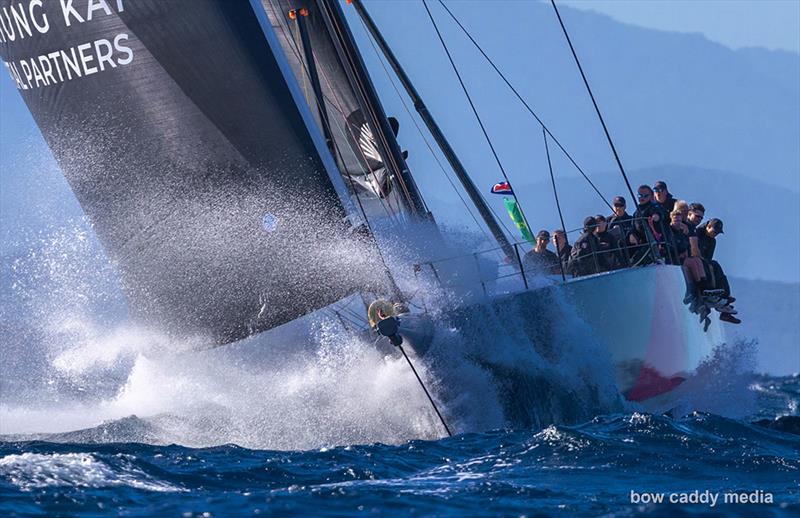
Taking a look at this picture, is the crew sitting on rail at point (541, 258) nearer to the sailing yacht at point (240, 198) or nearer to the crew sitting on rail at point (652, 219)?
the sailing yacht at point (240, 198)

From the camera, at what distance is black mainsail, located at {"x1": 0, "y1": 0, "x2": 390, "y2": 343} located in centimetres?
805

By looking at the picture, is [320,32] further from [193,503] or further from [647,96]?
[647,96]

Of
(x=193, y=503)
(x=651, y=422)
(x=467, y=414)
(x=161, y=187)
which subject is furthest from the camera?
(x=161, y=187)

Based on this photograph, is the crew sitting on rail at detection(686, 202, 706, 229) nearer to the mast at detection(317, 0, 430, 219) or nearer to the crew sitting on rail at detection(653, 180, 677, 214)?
the crew sitting on rail at detection(653, 180, 677, 214)

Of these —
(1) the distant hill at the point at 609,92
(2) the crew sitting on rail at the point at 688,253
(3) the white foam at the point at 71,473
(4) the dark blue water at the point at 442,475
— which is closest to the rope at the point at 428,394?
(4) the dark blue water at the point at 442,475

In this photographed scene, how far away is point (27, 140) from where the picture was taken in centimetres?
977

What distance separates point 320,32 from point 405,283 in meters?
2.62

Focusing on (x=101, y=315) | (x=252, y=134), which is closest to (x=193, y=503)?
(x=252, y=134)

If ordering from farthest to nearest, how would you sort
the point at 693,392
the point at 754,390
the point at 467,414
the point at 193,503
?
the point at 754,390 < the point at 693,392 < the point at 467,414 < the point at 193,503

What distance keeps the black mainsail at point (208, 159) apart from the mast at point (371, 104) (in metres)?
0.77

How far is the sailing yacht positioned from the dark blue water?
1207 millimetres

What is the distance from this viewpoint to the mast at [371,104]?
29.0 ft

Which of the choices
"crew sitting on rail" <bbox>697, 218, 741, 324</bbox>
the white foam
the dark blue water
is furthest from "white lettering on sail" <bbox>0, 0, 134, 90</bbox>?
"crew sitting on rail" <bbox>697, 218, 741, 324</bbox>

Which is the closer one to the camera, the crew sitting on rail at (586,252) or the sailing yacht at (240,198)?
the sailing yacht at (240,198)
